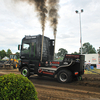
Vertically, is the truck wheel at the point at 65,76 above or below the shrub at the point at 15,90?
below

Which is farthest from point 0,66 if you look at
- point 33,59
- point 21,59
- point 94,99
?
point 94,99

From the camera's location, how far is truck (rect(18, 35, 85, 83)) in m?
7.19

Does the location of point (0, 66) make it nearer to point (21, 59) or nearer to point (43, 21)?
point (21, 59)

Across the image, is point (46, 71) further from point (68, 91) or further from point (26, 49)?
point (68, 91)

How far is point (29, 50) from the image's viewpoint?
8922 mm

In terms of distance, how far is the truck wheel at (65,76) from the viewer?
279 inches

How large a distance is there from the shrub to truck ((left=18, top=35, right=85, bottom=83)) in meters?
5.04

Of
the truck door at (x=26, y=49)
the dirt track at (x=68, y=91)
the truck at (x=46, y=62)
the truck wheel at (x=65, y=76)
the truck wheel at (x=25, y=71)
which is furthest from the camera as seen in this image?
the truck door at (x=26, y=49)

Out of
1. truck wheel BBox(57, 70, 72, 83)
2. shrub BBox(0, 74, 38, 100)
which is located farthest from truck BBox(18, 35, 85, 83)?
shrub BBox(0, 74, 38, 100)

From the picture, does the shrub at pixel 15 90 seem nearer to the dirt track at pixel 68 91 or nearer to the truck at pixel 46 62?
the dirt track at pixel 68 91

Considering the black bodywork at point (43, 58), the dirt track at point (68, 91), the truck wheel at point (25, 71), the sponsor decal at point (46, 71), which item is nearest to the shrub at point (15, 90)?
the dirt track at point (68, 91)

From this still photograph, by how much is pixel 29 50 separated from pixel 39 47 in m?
0.89

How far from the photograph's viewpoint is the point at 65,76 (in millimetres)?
7281

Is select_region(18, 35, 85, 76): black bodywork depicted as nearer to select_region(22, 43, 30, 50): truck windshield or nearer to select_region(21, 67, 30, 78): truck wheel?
select_region(22, 43, 30, 50): truck windshield
